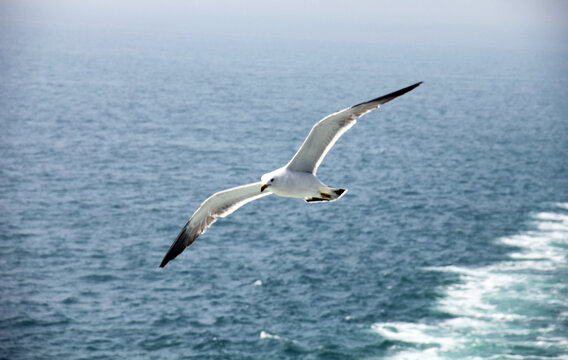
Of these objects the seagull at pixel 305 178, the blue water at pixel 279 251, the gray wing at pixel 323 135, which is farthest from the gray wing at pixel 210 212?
the blue water at pixel 279 251

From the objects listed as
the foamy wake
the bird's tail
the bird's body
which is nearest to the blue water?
the foamy wake

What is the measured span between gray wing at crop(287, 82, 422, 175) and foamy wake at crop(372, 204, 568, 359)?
4216 centimetres

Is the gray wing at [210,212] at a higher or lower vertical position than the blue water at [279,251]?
higher

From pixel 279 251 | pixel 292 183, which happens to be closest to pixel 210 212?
pixel 292 183

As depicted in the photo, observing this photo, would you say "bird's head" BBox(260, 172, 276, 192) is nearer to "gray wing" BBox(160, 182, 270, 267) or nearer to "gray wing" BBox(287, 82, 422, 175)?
"gray wing" BBox(287, 82, 422, 175)

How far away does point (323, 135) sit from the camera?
77.4 ft

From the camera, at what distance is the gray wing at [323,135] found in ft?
73.5

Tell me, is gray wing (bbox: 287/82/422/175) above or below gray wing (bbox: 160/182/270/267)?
above

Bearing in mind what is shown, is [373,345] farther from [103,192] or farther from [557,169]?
[557,169]

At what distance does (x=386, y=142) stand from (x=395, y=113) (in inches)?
1741

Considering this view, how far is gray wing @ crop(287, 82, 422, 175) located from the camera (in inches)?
882

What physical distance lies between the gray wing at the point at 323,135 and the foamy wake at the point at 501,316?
138ft

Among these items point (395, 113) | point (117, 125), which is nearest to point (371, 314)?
point (117, 125)

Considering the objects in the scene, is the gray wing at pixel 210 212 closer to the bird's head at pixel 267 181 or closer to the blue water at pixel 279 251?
the bird's head at pixel 267 181
